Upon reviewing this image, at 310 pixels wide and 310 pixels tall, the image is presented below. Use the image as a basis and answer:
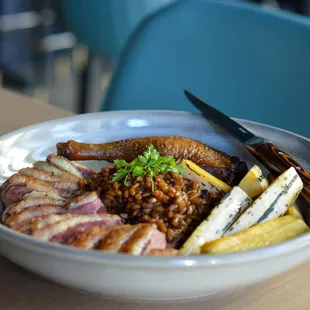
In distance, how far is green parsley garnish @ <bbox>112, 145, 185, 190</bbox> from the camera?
779 millimetres

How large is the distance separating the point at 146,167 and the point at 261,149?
7.9 inches

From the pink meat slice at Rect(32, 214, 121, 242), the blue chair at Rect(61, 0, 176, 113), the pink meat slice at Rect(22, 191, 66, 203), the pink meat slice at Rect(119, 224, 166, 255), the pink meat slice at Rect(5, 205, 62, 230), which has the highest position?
the pink meat slice at Rect(119, 224, 166, 255)

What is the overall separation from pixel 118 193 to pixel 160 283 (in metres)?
0.18

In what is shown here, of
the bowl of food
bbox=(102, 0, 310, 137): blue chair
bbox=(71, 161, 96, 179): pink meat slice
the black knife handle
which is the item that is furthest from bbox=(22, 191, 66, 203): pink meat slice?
bbox=(102, 0, 310, 137): blue chair

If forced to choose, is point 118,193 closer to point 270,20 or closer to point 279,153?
point 279,153

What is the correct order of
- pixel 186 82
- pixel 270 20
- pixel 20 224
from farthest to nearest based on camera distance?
pixel 186 82, pixel 270 20, pixel 20 224

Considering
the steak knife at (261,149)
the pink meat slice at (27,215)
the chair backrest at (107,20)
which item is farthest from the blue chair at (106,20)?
the pink meat slice at (27,215)

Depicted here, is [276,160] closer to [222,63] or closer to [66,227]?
[66,227]

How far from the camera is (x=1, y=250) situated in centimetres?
65

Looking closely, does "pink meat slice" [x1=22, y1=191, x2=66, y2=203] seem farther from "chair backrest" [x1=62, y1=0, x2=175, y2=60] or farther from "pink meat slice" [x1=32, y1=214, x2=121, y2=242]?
"chair backrest" [x1=62, y1=0, x2=175, y2=60]

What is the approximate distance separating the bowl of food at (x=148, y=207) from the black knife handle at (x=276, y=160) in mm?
19

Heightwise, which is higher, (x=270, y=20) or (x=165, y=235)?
(x=270, y=20)

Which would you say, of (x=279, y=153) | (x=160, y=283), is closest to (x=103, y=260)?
(x=160, y=283)

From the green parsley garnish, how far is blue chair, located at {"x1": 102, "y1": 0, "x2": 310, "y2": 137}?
550 mm
